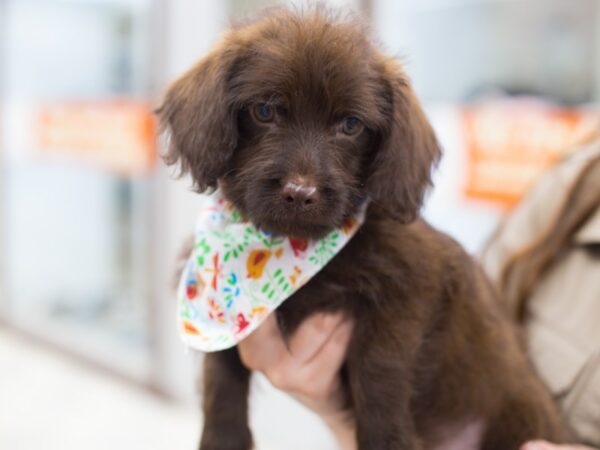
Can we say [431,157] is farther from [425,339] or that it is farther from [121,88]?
[121,88]

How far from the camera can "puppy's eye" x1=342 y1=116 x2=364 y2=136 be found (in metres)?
1.20

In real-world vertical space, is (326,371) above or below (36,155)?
above

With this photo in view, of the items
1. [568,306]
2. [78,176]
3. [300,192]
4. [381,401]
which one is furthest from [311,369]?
[78,176]

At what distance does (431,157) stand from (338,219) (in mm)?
223

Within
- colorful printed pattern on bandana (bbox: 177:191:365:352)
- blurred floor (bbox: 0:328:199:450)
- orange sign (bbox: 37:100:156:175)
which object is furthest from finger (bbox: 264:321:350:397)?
orange sign (bbox: 37:100:156:175)

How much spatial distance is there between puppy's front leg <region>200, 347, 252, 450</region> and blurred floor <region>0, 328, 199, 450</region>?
88.3 inches

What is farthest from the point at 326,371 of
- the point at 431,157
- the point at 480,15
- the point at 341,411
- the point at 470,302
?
the point at 480,15

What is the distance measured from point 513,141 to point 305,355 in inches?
57.1

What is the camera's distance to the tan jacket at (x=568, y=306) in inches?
60.4

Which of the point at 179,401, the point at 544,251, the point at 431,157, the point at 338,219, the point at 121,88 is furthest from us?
the point at 121,88

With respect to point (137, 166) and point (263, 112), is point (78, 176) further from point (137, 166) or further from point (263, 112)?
point (263, 112)

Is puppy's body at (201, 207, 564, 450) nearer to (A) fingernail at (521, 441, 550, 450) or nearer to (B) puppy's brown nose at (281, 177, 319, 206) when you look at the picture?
(A) fingernail at (521, 441, 550, 450)

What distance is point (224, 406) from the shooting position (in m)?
1.40

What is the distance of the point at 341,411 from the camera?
1503 mm
